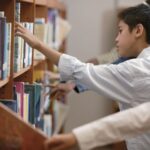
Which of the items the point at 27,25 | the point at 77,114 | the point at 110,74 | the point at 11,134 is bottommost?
the point at 77,114

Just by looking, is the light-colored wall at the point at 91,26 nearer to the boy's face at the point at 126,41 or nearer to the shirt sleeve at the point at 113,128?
the boy's face at the point at 126,41

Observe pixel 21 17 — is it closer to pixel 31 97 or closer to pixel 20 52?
pixel 20 52

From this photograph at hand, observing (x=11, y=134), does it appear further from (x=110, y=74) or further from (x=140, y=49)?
(x=140, y=49)

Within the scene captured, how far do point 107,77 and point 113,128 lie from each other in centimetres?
45

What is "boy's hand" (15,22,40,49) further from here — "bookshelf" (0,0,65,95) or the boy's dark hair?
the boy's dark hair

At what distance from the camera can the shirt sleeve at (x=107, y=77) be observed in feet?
5.27

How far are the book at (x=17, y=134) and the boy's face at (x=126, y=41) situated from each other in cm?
78

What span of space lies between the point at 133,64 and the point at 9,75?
622mm

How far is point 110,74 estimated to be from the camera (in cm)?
163

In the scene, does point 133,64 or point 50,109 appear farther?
point 50,109

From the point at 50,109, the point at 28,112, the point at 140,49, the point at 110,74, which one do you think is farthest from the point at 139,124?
the point at 50,109

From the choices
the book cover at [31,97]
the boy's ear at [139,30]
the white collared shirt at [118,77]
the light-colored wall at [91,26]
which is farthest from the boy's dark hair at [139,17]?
the light-colored wall at [91,26]

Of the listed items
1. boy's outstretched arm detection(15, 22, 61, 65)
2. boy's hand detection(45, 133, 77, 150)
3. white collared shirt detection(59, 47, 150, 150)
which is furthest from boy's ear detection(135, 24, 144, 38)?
boy's hand detection(45, 133, 77, 150)

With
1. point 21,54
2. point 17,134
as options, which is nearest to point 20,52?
point 21,54
